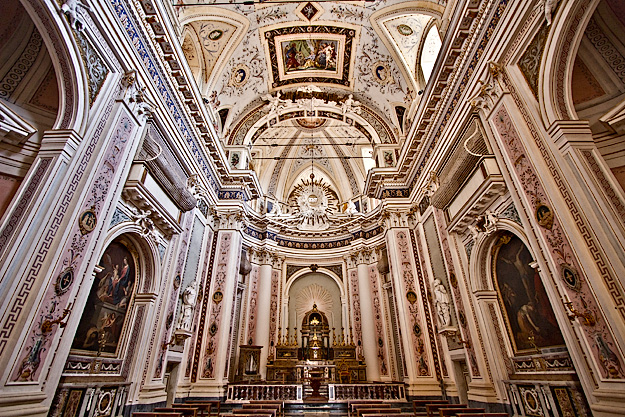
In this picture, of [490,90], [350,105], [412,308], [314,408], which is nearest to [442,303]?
[412,308]

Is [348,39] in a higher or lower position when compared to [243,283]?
higher

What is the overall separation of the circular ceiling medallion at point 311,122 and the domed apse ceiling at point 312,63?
5 centimetres

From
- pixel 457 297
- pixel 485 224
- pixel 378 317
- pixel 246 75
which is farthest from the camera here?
pixel 378 317

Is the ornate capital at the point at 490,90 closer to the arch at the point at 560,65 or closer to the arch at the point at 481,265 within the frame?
the arch at the point at 560,65

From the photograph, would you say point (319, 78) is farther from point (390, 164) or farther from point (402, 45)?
point (390, 164)

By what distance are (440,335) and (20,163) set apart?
11.0 metres

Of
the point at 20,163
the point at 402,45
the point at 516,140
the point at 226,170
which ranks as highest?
the point at 402,45

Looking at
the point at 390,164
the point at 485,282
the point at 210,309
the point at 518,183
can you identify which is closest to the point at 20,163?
the point at 210,309

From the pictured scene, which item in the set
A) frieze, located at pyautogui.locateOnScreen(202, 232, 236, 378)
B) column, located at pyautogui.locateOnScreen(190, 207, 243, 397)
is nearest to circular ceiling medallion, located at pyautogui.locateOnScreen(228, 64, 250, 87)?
column, located at pyautogui.locateOnScreen(190, 207, 243, 397)

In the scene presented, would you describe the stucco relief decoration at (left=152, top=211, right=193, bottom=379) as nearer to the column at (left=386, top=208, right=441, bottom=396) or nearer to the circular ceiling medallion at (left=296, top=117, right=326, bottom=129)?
the column at (left=386, top=208, right=441, bottom=396)

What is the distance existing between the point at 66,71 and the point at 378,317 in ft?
43.9

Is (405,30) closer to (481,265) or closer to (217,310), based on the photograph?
(481,265)

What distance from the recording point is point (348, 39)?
12312 mm

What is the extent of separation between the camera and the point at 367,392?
10734mm
